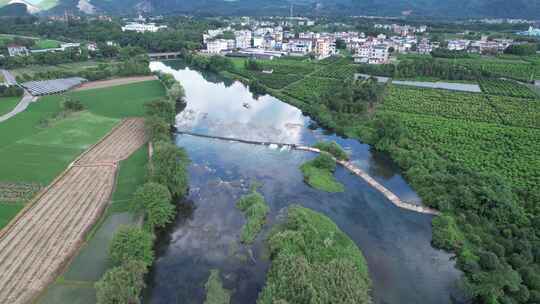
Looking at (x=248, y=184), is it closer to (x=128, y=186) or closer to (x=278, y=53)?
(x=128, y=186)

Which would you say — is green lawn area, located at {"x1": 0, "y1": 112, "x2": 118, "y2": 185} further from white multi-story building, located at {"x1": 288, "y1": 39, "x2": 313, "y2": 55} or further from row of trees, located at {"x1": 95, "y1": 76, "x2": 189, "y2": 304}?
white multi-story building, located at {"x1": 288, "y1": 39, "x2": 313, "y2": 55}

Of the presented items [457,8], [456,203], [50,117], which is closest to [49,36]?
[50,117]

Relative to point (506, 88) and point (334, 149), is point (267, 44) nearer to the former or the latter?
point (506, 88)

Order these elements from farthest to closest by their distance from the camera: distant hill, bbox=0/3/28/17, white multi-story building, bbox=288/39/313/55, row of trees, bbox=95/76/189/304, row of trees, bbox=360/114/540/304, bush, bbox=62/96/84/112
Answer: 1. distant hill, bbox=0/3/28/17
2. white multi-story building, bbox=288/39/313/55
3. bush, bbox=62/96/84/112
4. row of trees, bbox=360/114/540/304
5. row of trees, bbox=95/76/189/304

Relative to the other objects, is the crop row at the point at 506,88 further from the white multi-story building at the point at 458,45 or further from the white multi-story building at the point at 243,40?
the white multi-story building at the point at 243,40

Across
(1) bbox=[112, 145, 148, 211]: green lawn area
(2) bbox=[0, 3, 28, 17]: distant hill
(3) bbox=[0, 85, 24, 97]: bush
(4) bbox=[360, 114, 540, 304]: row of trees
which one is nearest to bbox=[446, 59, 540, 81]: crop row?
(4) bbox=[360, 114, 540, 304]: row of trees


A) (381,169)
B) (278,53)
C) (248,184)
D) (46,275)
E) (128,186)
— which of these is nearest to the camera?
(46,275)

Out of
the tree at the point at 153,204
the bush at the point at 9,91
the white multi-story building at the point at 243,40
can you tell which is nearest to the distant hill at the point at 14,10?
the white multi-story building at the point at 243,40
